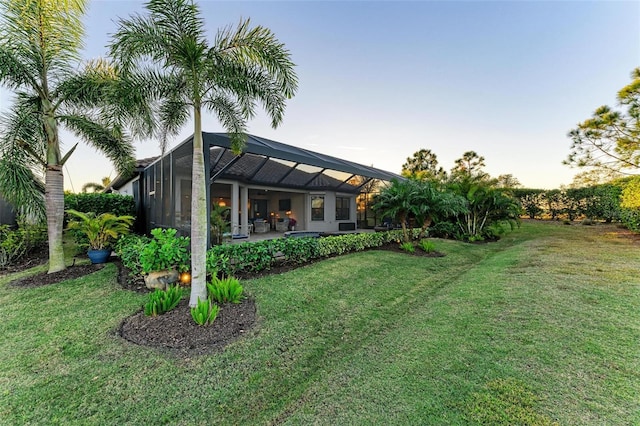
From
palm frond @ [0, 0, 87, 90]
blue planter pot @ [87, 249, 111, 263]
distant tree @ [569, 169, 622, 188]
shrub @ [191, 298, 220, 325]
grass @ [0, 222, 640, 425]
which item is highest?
palm frond @ [0, 0, 87, 90]

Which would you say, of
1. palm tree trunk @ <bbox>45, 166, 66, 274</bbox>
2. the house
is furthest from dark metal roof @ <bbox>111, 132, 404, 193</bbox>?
palm tree trunk @ <bbox>45, 166, 66, 274</bbox>

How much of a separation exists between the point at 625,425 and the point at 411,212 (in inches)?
311

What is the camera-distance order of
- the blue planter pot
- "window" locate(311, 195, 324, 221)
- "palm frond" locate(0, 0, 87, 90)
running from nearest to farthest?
1. "palm frond" locate(0, 0, 87, 90)
2. the blue planter pot
3. "window" locate(311, 195, 324, 221)

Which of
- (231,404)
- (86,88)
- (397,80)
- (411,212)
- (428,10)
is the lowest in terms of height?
(231,404)

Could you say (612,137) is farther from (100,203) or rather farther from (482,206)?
(100,203)

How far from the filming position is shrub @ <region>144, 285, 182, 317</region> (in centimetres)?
384

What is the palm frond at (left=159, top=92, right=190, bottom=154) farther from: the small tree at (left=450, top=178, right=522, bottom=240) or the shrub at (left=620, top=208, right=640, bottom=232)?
the shrub at (left=620, top=208, right=640, bottom=232)

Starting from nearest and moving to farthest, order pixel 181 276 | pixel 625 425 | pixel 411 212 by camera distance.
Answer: pixel 625 425
pixel 181 276
pixel 411 212

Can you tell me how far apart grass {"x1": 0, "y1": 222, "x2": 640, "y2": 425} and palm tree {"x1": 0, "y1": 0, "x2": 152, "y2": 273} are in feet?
7.15

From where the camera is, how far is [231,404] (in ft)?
7.80

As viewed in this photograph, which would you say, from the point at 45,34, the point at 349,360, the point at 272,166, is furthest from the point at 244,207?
the point at 349,360

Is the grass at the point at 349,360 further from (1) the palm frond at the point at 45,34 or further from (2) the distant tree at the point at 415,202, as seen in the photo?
(1) the palm frond at the point at 45,34

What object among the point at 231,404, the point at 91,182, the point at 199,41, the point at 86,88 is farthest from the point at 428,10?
the point at 91,182

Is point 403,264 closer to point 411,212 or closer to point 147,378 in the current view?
point 411,212
